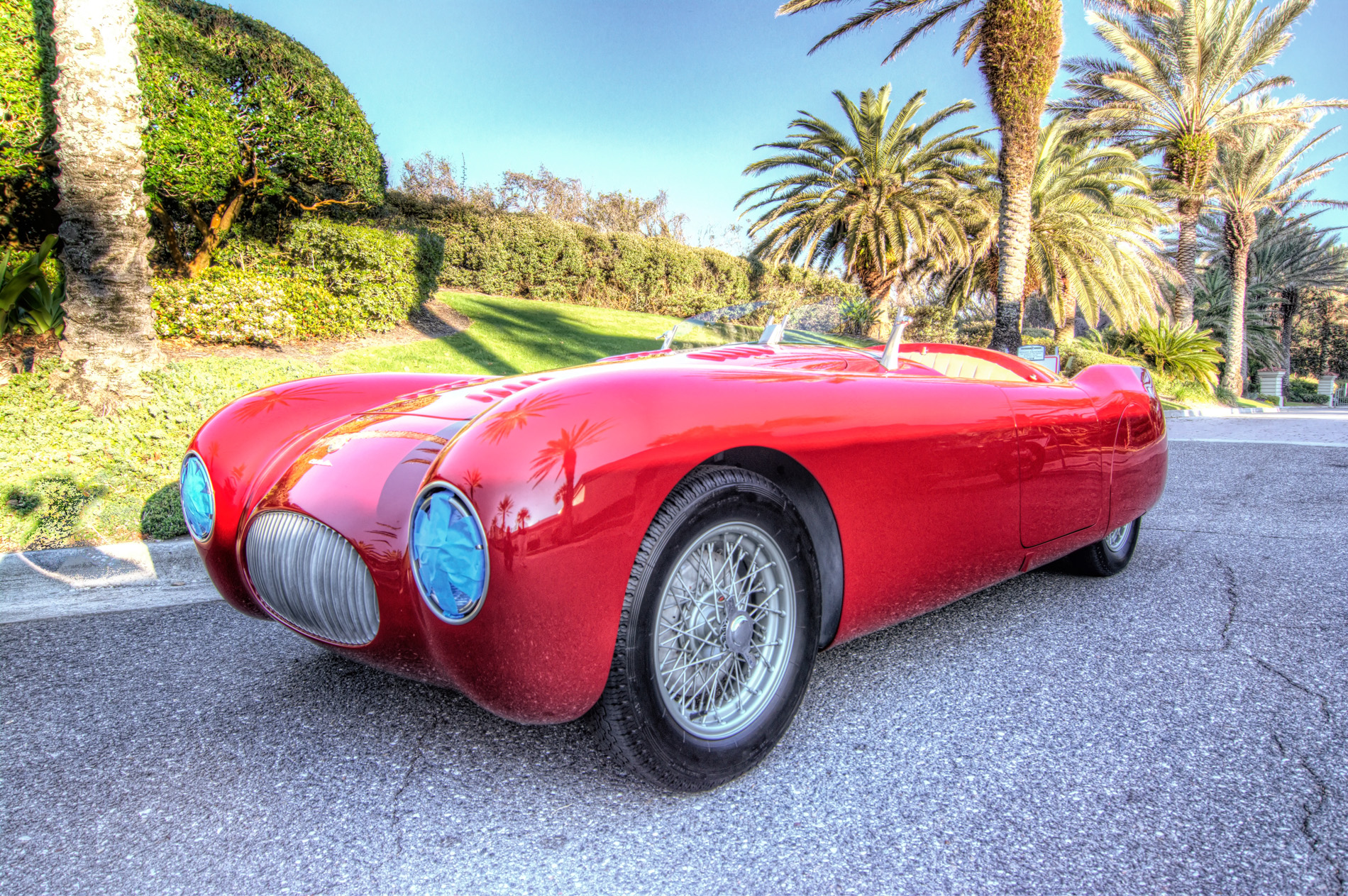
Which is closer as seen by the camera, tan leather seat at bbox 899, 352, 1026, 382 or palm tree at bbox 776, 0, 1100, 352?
tan leather seat at bbox 899, 352, 1026, 382

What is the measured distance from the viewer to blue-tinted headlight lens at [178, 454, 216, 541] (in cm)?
211

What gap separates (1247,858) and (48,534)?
14.8 feet

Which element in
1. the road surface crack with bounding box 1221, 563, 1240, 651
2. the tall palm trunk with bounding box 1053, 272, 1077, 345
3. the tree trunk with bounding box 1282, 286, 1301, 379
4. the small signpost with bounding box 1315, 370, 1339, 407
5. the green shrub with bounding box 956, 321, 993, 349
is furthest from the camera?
the small signpost with bounding box 1315, 370, 1339, 407

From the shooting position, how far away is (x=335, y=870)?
145 cm

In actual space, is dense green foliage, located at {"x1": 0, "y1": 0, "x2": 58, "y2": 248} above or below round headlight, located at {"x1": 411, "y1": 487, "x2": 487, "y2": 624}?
above

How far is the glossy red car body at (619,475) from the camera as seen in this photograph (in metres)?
1.45

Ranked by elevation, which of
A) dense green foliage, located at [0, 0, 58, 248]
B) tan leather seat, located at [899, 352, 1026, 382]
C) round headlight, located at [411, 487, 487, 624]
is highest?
dense green foliage, located at [0, 0, 58, 248]

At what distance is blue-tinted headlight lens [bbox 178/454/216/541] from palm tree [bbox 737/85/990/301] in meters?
17.5

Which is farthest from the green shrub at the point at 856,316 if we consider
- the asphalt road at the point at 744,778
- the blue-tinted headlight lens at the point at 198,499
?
the blue-tinted headlight lens at the point at 198,499

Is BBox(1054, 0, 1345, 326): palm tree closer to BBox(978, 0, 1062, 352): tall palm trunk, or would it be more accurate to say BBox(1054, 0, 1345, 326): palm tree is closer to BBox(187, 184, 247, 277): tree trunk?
BBox(978, 0, 1062, 352): tall palm trunk

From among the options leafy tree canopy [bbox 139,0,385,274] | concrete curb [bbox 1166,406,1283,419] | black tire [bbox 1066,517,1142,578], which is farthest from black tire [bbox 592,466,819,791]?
concrete curb [bbox 1166,406,1283,419]

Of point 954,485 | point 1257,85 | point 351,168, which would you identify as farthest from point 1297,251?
point 954,485

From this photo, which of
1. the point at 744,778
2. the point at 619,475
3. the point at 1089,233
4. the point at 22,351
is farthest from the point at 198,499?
the point at 1089,233

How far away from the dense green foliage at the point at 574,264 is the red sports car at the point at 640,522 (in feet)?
41.6
